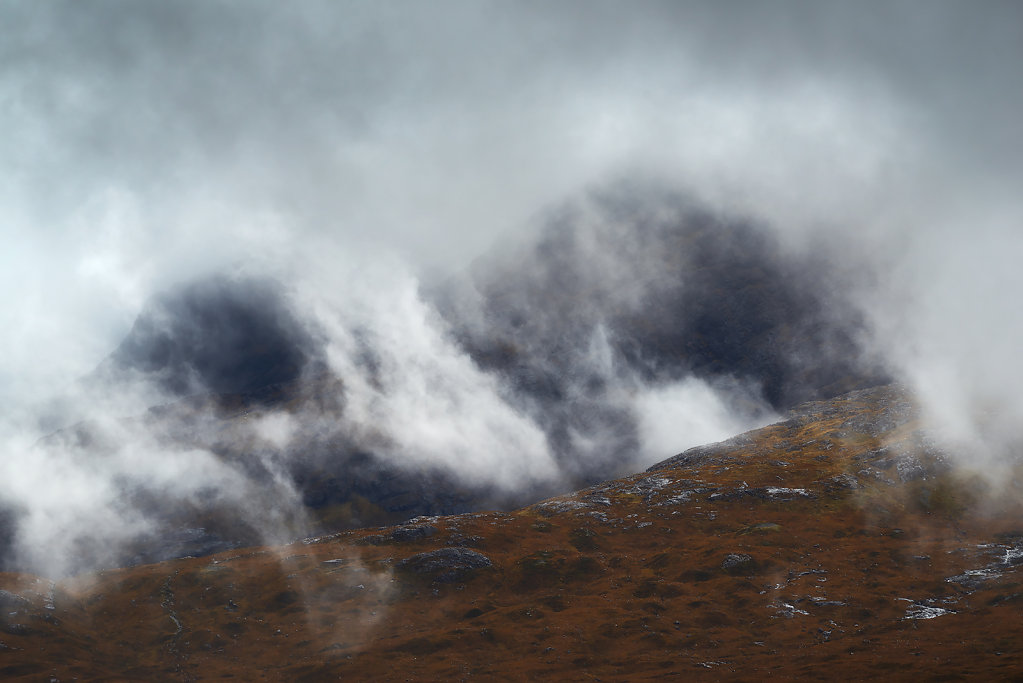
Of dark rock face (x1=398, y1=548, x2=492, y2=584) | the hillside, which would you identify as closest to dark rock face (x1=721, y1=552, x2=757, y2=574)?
the hillside

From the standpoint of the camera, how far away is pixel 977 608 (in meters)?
123

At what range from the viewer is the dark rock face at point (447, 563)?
170 metres

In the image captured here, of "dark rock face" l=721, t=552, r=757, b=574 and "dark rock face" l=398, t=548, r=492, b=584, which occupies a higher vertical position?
"dark rock face" l=398, t=548, r=492, b=584

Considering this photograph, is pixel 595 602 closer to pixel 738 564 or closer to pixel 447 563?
pixel 738 564

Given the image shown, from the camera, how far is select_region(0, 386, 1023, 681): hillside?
391 feet

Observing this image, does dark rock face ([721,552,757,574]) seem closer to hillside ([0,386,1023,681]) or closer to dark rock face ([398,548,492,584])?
hillside ([0,386,1023,681])

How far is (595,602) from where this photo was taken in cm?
15175

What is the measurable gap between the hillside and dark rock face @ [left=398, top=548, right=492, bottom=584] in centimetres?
57

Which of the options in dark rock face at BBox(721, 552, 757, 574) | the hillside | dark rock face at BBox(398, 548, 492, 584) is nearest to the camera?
the hillside

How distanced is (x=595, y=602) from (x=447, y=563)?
138 feet

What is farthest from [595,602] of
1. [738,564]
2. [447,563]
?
[447,563]

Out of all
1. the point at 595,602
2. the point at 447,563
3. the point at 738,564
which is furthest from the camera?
the point at 447,563

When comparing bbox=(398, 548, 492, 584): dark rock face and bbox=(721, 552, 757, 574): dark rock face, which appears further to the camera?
bbox=(398, 548, 492, 584): dark rock face

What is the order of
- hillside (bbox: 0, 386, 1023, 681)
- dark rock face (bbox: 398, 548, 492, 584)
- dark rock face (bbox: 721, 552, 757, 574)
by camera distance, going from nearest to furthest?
hillside (bbox: 0, 386, 1023, 681), dark rock face (bbox: 721, 552, 757, 574), dark rock face (bbox: 398, 548, 492, 584)
